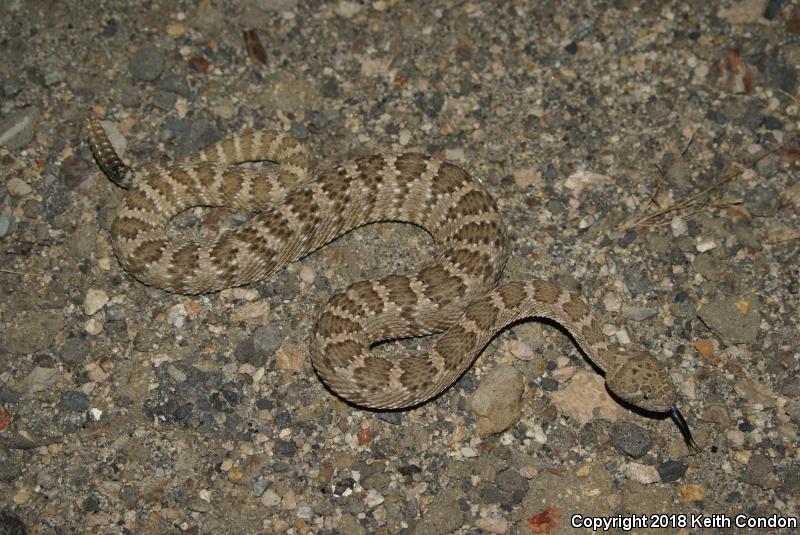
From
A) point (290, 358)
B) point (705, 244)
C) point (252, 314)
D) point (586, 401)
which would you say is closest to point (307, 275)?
point (252, 314)

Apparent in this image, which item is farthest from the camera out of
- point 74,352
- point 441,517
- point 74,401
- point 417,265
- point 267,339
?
point 417,265

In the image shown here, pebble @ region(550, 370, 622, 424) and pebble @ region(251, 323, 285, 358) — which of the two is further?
pebble @ region(251, 323, 285, 358)

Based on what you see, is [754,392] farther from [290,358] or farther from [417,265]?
[290,358]

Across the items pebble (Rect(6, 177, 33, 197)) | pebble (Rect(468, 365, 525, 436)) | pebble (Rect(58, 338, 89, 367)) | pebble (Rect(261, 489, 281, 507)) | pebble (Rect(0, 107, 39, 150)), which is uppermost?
pebble (Rect(0, 107, 39, 150))

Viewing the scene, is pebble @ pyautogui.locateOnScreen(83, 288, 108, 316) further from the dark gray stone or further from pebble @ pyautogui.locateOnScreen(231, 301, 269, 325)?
pebble @ pyautogui.locateOnScreen(231, 301, 269, 325)

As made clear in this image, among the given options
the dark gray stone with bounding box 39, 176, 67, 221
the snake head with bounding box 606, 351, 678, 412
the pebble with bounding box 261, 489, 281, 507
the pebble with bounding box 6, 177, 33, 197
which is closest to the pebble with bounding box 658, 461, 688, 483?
the snake head with bounding box 606, 351, 678, 412

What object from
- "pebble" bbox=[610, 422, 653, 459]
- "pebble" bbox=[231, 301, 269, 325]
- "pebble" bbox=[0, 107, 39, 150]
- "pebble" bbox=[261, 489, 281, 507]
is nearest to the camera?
"pebble" bbox=[261, 489, 281, 507]
